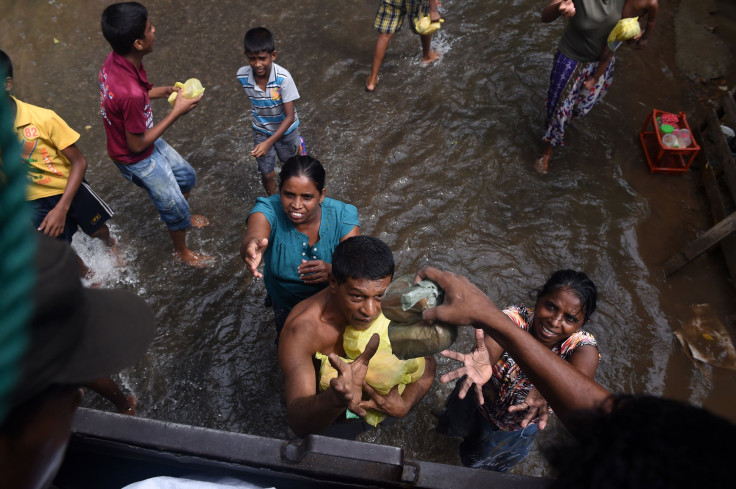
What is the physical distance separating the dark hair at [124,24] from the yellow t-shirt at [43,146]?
0.60 meters

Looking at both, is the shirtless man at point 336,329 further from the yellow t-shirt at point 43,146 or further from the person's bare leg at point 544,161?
the person's bare leg at point 544,161

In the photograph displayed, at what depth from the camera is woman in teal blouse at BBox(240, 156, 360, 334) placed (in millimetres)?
2740

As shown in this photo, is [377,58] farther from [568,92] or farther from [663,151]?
[663,151]

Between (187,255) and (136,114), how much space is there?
53.3 inches

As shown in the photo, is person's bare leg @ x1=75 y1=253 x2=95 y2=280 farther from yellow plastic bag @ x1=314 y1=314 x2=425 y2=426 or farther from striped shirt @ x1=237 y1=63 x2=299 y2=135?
yellow plastic bag @ x1=314 y1=314 x2=425 y2=426

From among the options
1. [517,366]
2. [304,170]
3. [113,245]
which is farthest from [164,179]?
[517,366]

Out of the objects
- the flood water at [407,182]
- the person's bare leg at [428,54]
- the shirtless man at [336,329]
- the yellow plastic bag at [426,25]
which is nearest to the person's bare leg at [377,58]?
the flood water at [407,182]

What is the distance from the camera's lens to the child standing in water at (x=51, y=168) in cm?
290

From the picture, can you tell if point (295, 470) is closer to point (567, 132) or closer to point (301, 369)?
point (301, 369)

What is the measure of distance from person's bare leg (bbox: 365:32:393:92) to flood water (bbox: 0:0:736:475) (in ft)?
0.41

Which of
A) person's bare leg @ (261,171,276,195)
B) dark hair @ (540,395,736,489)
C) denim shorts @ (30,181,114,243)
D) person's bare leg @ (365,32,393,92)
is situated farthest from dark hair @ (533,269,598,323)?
person's bare leg @ (365,32,393,92)

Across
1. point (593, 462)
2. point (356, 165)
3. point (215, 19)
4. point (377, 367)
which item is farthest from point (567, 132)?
point (593, 462)

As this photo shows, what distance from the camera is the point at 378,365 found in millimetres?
2242

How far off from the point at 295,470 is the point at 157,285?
117 inches
